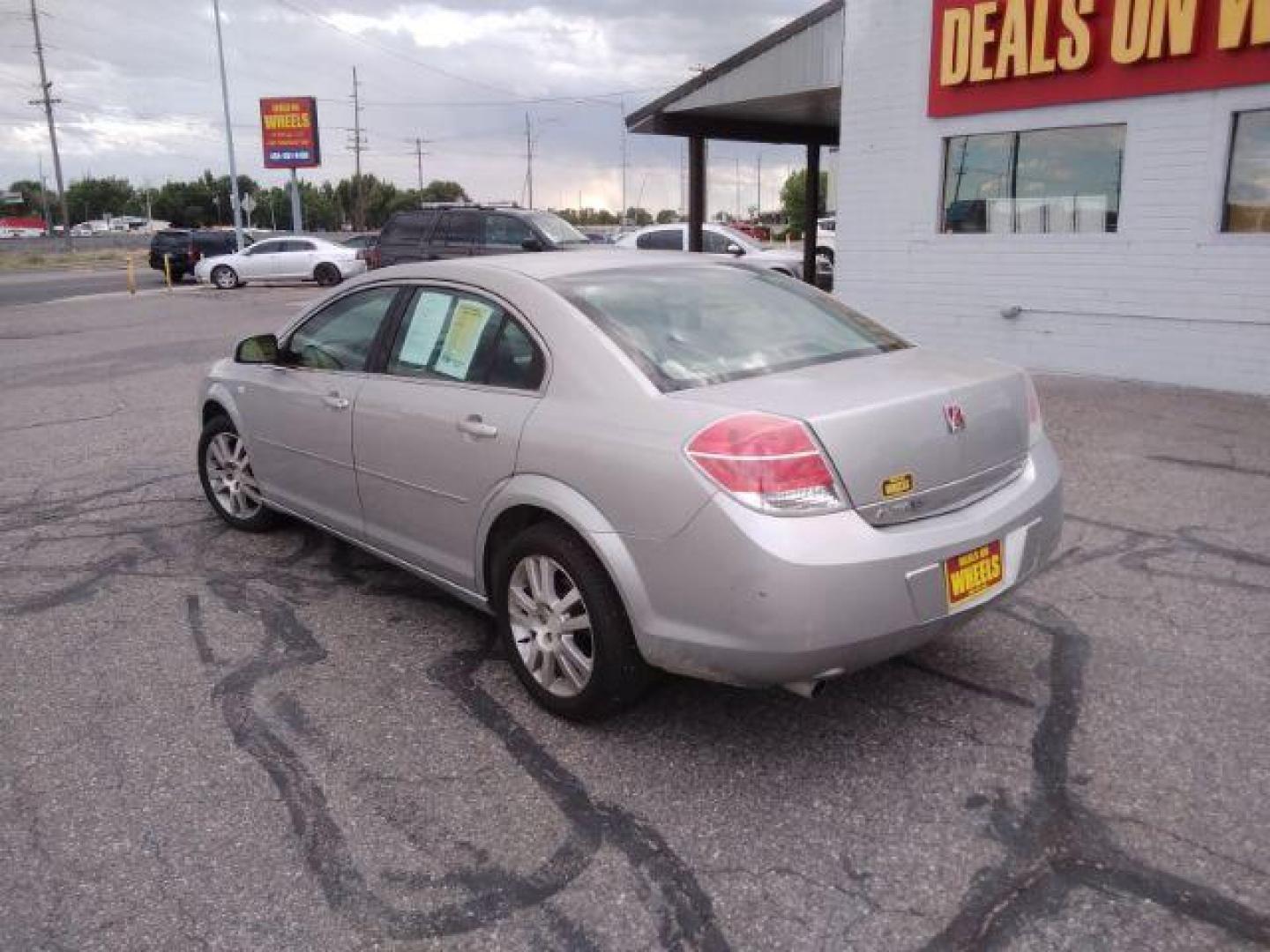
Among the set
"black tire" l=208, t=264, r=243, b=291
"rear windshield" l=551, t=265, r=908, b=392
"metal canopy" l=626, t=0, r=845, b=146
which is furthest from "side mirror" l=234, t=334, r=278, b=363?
"black tire" l=208, t=264, r=243, b=291

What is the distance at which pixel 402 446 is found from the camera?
400cm

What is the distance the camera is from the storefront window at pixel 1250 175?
9.29m

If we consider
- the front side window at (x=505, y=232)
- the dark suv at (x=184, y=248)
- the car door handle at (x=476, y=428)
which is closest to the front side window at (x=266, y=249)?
the dark suv at (x=184, y=248)

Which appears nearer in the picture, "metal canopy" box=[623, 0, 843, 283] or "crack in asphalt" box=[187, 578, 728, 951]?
"crack in asphalt" box=[187, 578, 728, 951]

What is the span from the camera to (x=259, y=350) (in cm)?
495

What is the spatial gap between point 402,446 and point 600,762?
1.51 m

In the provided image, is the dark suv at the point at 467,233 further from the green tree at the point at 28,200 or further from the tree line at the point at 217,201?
the green tree at the point at 28,200

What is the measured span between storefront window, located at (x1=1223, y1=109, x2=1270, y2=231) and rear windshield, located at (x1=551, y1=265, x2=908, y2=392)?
7188 millimetres

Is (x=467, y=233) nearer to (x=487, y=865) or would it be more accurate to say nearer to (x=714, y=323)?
(x=714, y=323)

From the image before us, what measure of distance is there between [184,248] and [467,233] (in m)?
21.0

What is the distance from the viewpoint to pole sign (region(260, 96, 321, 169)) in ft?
136

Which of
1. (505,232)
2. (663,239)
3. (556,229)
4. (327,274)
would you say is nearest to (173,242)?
(327,274)

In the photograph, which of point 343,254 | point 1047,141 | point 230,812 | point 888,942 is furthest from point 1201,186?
point 343,254

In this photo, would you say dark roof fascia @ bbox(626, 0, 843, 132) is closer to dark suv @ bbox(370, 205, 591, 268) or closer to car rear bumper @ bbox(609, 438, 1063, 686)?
dark suv @ bbox(370, 205, 591, 268)
